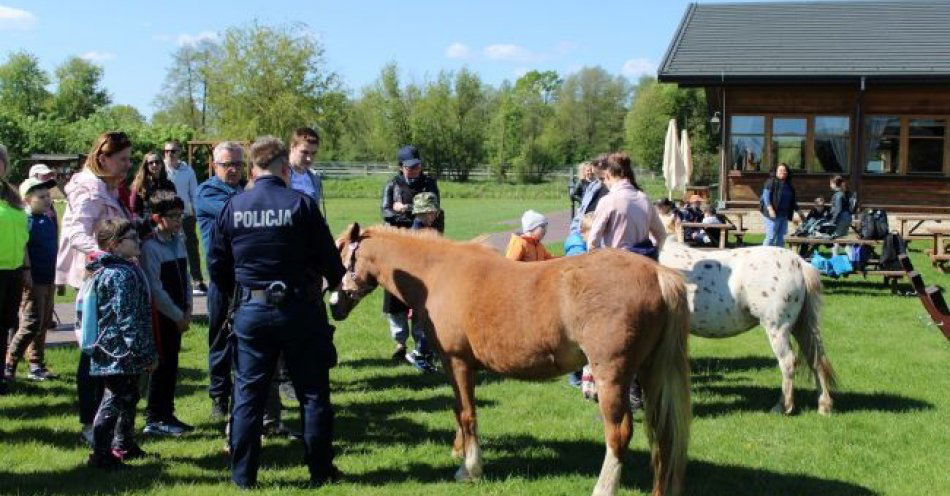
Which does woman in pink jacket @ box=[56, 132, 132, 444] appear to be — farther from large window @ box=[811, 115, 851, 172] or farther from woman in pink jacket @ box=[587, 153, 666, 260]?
large window @ box=[811, 115, 851, 172]

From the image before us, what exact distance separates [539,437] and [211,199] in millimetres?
3062

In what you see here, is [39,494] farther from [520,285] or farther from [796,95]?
[796,95]

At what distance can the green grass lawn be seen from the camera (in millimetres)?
5320

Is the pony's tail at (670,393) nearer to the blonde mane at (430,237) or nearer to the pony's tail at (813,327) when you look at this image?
the blonde mane at (430,237)

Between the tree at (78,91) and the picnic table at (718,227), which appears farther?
the tree at (78,91)

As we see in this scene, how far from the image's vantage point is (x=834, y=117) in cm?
2208

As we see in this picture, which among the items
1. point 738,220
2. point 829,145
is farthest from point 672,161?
point 829,145

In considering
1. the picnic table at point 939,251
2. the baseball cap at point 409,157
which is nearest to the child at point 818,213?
the picnic table at point 939,251

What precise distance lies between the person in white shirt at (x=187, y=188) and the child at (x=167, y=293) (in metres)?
5.36

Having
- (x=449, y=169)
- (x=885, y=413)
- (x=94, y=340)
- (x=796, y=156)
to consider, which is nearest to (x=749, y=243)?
(x=796, y=156)

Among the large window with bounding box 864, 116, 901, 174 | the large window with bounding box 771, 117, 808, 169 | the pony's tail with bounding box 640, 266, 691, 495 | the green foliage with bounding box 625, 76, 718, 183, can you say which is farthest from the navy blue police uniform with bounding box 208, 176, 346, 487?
the green foliage with bounding box 625, 76, 718, 183

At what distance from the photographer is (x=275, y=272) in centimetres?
490

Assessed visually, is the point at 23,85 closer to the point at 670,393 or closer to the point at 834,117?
the point at 834,117

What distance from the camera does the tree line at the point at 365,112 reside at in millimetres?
49031
